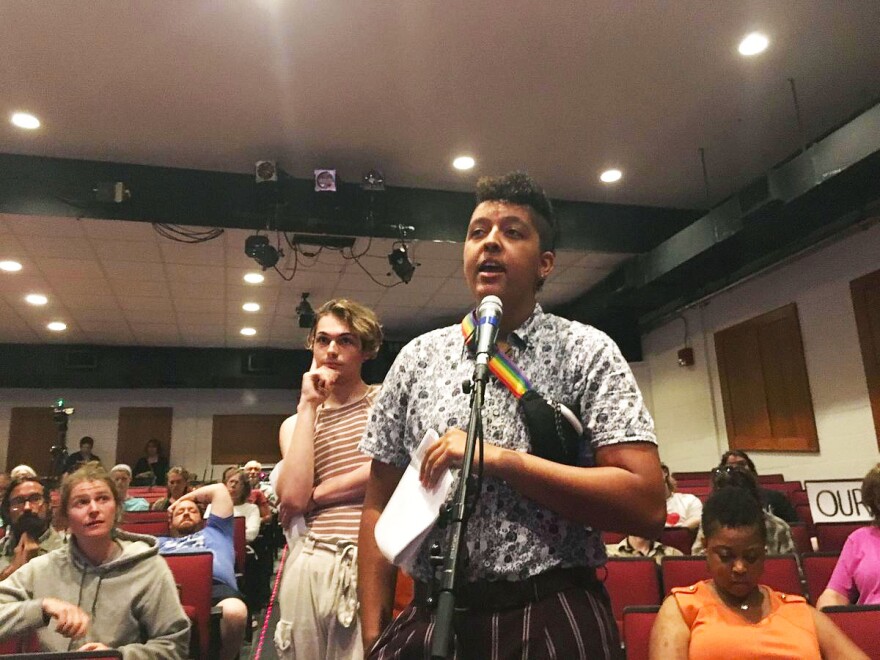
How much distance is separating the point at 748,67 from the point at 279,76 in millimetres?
2849

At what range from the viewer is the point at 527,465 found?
85 cm

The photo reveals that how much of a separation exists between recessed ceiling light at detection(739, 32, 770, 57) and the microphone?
3.58 metres

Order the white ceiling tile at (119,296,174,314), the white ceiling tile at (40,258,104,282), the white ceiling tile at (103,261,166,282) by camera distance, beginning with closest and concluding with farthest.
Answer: the white ceiling tile at (40,258,104,282), the white ceiling tile at (103,261,166,282), the white ceiling tile at (119,296,174,314)

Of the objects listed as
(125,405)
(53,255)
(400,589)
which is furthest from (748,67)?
(125,405)

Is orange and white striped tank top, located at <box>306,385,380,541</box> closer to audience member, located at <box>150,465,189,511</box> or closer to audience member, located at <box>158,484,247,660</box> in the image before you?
audience member, located at <box>158,484,247,660</box>

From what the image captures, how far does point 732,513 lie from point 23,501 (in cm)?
328

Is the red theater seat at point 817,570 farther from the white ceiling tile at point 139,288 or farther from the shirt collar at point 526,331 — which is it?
the white ceiling tile at point 139,288

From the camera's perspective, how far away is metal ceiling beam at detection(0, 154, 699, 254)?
15.8 ft

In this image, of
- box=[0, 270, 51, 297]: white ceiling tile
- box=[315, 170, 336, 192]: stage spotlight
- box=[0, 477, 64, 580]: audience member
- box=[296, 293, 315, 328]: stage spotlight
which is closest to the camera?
box=[0, 477, 64, 580]: audience member

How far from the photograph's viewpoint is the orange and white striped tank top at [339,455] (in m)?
1.52

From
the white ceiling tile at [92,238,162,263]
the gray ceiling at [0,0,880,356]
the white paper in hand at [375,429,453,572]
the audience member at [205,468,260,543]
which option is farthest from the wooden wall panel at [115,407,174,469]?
the white paper in hand at [375,429,453,572]

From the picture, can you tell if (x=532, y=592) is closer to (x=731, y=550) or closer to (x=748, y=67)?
(x=731, y=550)

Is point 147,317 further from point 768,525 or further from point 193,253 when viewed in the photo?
point 768,525

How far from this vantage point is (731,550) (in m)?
1.78
